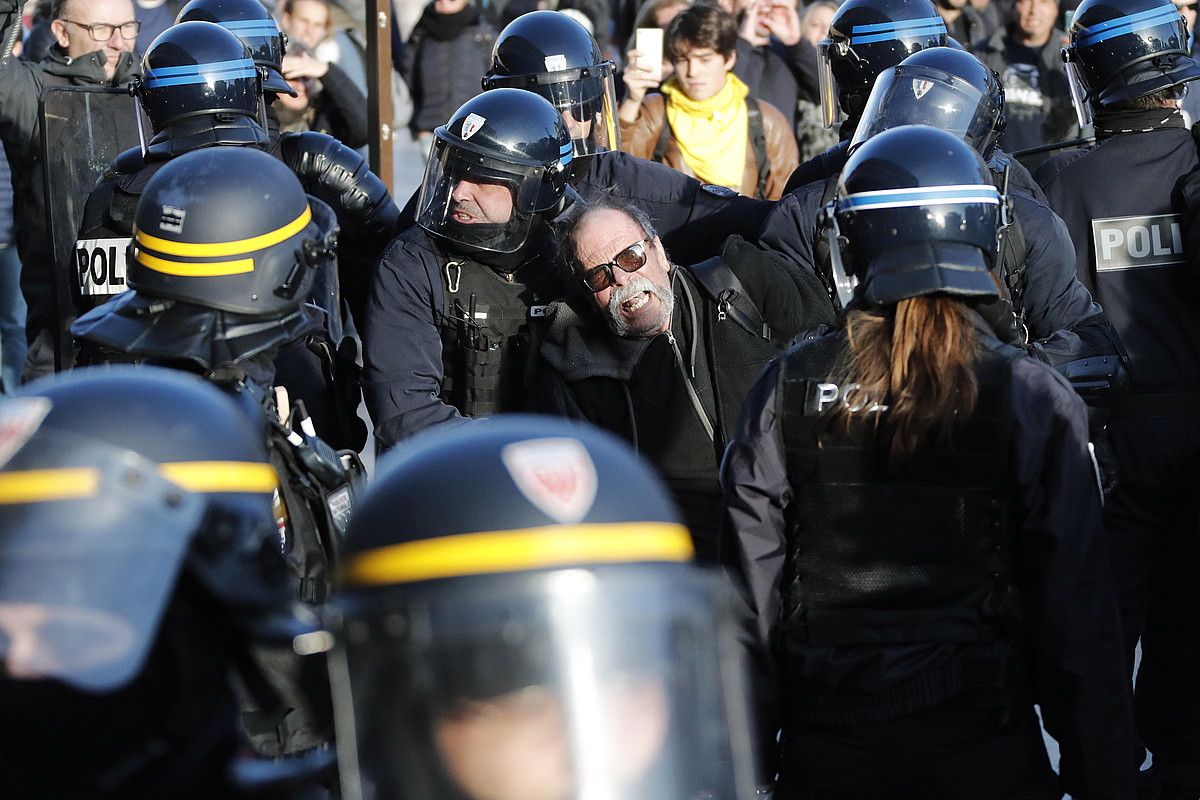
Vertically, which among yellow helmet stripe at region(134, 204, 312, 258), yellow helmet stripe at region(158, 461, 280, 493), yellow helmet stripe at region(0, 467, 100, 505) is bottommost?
yellow helmet stripe at region(134, 204, 312, 258)

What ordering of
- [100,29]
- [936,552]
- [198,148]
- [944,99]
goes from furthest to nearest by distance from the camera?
[100,29] → [198,148] → [944,99] → [936,552]

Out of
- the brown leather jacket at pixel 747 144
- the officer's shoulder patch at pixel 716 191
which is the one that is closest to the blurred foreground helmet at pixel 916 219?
the officer's shoulder patch at pixel 716 191

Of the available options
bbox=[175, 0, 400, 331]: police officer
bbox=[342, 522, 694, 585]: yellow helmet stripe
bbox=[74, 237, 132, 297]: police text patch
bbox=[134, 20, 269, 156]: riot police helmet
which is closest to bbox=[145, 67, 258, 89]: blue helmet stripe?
bbox=[134, 20, 269, 156]: riot police helmet

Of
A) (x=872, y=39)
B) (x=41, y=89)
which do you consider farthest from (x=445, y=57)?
(x=872, y=39)

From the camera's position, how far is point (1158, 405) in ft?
14.4

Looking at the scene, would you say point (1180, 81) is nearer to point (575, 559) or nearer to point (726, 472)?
point (726, 472)

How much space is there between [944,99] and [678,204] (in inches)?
40.1

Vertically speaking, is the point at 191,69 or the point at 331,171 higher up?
the point at 191,69

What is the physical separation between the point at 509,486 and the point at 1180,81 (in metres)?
3.41

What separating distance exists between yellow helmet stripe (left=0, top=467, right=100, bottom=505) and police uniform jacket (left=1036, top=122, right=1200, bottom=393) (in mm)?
3325

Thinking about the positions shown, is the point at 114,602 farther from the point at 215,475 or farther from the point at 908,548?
the point at 908,548

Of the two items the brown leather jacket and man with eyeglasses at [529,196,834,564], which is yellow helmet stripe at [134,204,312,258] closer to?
man with eyeglasses at [529,196,834,564]

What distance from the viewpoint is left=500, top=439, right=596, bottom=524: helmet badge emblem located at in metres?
1.68

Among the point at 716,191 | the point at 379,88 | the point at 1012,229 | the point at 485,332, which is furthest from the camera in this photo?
the point at 379,88
